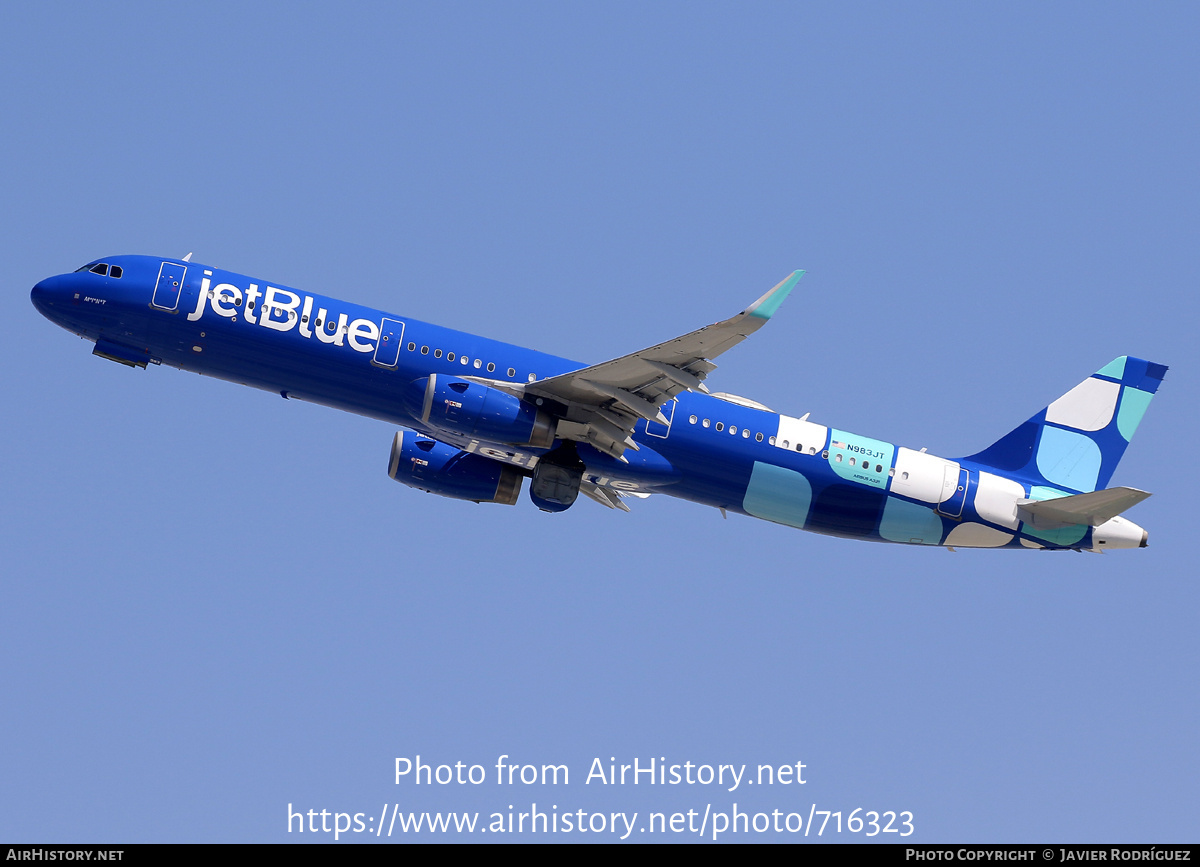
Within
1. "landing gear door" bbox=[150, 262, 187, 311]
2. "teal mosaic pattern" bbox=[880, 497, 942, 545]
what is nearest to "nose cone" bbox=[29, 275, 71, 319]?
"landing gear door" bbox=[150, 262, 187, 311]

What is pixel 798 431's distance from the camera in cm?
4197

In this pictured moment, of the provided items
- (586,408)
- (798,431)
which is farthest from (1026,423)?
(586,408)

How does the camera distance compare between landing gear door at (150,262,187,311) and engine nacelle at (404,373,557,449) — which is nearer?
engine nacelle at (404,373,557,449)

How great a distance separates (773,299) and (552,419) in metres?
8.80

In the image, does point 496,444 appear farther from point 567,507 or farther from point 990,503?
point 990,503

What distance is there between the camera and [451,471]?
4369 centimetres

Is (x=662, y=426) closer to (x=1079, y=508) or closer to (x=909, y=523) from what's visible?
(x=909, y=523)

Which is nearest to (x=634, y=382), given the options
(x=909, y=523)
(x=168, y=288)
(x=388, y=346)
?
(x=388, y=346)

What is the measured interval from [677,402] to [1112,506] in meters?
15.3

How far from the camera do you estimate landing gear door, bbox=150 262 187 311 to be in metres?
39.2

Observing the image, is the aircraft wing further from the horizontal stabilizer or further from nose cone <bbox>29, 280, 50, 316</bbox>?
nose cone <bbox>29, 280, 50, 316</bbox>

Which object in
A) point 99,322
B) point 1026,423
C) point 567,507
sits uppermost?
point 1026,423

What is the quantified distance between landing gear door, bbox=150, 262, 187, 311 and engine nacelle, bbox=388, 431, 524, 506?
9306mm

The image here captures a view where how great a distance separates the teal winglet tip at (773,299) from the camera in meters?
33.8
